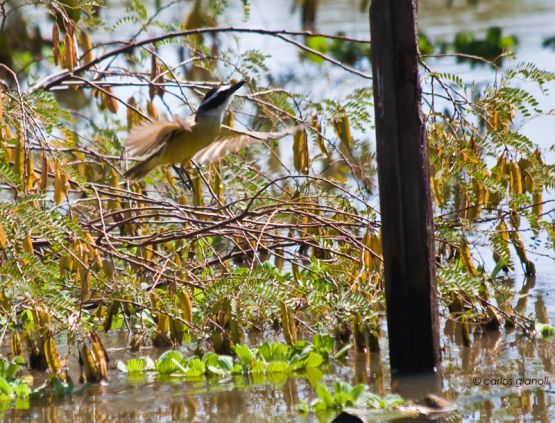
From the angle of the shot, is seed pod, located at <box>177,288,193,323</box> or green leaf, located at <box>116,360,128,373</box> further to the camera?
green leaf, located at <box>116,360,128,373</box>

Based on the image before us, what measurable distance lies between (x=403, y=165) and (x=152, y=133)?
45.0 inches

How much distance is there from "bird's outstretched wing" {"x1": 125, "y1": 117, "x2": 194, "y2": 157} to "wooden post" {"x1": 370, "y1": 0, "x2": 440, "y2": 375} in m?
0.88

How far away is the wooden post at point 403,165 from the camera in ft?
15.8

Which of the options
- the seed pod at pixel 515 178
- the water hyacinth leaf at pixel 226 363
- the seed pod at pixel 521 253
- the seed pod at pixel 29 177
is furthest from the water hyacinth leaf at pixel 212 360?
the seed pod at pixel 521 253

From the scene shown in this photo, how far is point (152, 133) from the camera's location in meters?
5.08

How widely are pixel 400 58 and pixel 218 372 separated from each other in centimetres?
177

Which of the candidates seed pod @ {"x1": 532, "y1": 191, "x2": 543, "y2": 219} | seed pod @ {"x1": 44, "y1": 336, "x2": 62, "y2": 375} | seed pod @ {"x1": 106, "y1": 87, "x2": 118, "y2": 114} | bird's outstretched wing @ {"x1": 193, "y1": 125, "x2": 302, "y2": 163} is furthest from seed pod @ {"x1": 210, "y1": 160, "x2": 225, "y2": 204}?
seed pod @ {"x1": 532, "y1": 191, "x2": 543, "y2": 219}

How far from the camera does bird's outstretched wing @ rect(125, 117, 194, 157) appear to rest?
4992mm

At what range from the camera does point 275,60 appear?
50.2 ft

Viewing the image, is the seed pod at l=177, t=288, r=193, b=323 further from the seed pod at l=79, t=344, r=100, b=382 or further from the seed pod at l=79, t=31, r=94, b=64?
the seed pod at l=79, t=31, r=94, b=64

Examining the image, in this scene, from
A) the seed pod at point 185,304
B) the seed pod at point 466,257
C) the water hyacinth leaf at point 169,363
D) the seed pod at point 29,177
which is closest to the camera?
the seed pod at point 29,177

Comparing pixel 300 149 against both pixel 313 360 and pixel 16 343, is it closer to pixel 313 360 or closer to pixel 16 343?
pixel 313 360

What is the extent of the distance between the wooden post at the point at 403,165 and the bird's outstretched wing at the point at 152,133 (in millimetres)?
878

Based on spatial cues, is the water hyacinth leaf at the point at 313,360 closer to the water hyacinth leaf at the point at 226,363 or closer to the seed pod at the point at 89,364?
the water hyacinth leaf at the point at 226,363
